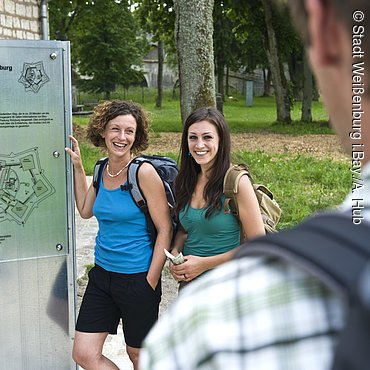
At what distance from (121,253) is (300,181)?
30.4ft

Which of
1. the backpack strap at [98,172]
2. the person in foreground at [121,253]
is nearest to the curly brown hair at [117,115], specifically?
the person in foreground at [121,253]

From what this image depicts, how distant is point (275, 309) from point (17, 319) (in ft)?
12.7

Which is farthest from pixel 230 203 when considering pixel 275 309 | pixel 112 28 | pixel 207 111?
pixel 112 28

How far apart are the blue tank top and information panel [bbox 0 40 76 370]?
1.62 feet

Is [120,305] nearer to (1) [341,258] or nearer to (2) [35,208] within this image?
(2) [35,208]

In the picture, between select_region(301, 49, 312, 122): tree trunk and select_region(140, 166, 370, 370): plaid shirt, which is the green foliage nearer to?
select_region(140, 166, 370, 370): plaid shirt

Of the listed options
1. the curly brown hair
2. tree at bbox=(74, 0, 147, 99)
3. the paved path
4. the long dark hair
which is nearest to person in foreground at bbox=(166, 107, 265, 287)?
the long dark hair

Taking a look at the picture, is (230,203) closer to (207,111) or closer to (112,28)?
(207,111)

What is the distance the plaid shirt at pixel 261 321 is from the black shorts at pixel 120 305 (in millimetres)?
3043

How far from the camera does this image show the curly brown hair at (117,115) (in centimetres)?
403

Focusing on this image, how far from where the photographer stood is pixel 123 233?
12.5 ft

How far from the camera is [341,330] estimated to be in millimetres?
683

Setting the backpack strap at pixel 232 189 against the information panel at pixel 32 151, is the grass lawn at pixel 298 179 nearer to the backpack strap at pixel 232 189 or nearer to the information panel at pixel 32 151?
the information panel at pixel 32 151

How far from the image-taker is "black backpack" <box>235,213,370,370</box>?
2.11 feet
